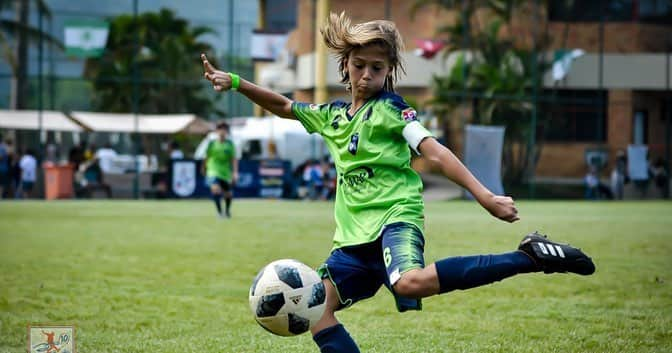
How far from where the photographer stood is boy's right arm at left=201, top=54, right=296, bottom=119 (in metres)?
5.43

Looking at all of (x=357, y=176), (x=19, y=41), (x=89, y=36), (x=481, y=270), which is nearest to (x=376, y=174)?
(x=357, y=176)

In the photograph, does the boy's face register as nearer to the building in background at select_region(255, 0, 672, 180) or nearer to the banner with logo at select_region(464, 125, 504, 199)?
the banner with logo at select_region(464, 125, 504, 199)

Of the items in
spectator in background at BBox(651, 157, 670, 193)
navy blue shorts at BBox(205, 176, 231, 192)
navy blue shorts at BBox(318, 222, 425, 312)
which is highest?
navy blue shorts at BBox(318, 222, 425, 312)

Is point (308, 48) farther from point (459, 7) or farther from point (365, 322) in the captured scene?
point (365, 322)

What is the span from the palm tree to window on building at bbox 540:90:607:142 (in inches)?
644

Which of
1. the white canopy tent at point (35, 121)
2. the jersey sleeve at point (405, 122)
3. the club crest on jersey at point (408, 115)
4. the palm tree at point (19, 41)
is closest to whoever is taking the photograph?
the jersey sleeve at point (405, 122)

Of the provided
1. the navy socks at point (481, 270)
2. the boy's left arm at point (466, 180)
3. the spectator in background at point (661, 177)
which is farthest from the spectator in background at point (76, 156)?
the navy socks at point (481, 270)

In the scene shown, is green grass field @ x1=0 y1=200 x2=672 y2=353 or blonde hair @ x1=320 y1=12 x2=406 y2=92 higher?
blonde hair @ x1=320 y1=12 x2=406 y2=92

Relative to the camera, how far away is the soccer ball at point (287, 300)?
471cm

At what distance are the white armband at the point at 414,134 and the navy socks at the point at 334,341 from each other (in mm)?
915

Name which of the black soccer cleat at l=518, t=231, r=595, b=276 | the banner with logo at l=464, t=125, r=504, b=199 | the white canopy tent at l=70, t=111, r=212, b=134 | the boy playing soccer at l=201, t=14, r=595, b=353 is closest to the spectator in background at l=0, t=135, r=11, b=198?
the white canopy tent at l=70, t=111, r=212, b=134

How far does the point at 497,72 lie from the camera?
3544cm

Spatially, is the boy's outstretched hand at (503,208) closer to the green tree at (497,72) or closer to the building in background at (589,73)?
the green tree at (497,72)

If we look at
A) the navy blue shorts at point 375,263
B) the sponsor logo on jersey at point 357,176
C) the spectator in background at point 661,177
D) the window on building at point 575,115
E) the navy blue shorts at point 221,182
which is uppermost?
the window on building at point 575,115
